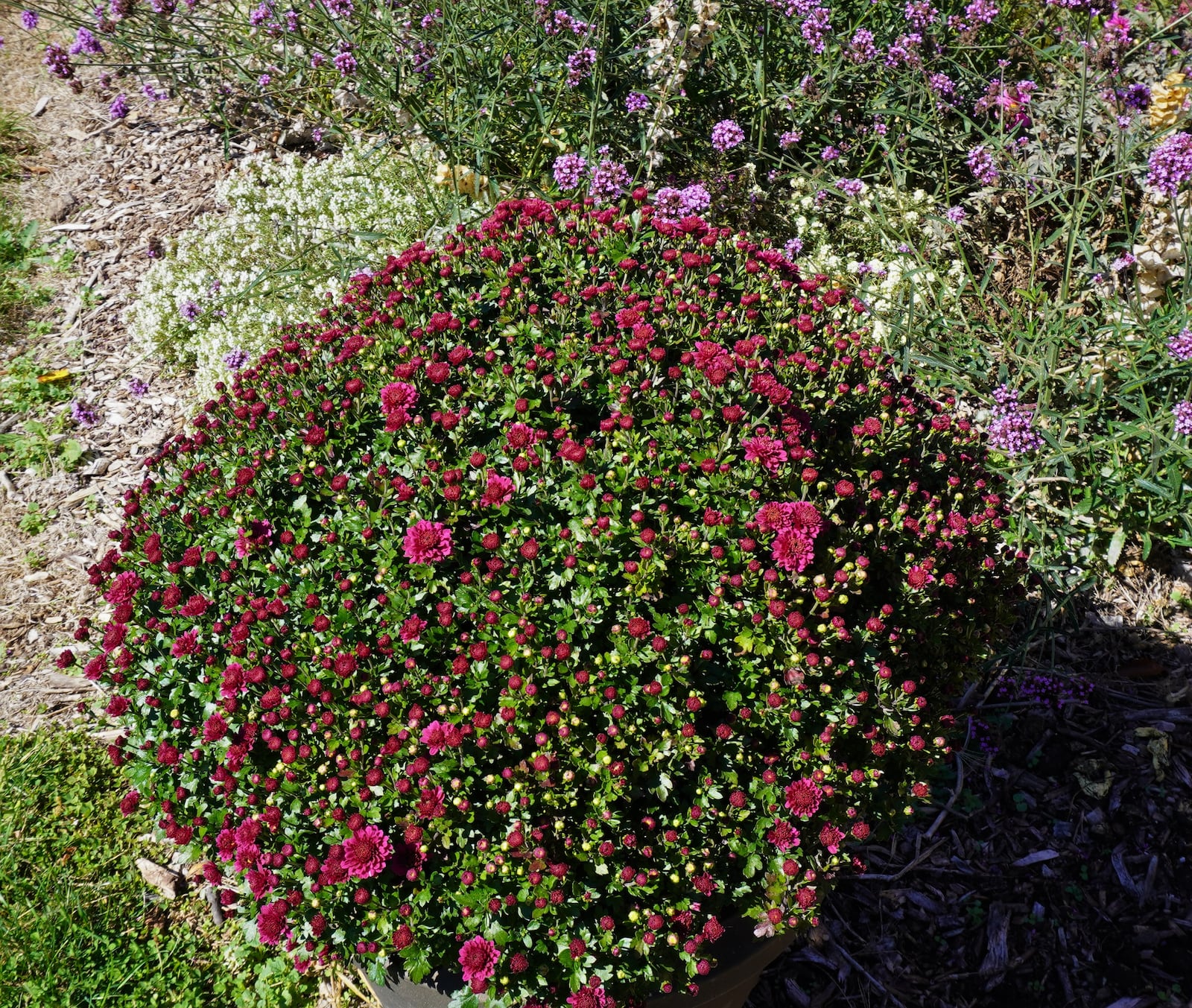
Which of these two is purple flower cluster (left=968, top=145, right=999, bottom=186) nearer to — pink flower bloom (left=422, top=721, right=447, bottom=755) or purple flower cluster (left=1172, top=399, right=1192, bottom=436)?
purple flower cluster (left=1172, top=399, right=1192, bottom=436)

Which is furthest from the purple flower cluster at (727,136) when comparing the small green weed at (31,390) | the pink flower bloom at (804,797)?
the small green weed at (31,390)

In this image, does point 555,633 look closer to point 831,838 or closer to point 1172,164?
point 831,838

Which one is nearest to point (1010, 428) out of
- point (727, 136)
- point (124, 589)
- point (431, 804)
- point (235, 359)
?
point (727, 136)

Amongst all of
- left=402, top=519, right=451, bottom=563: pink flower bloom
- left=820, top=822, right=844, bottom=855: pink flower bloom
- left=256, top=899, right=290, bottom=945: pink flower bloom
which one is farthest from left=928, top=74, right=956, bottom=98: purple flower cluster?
left=256, top=899, right=290, bottom=945: pink flower bloom

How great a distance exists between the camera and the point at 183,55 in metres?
5.78

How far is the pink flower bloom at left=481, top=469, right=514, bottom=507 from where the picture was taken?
6.81 feet

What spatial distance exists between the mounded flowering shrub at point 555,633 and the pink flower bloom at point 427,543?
1 cm

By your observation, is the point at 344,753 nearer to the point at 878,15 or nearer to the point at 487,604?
the point at 487,604

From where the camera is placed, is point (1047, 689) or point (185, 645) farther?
point (1047, 689)

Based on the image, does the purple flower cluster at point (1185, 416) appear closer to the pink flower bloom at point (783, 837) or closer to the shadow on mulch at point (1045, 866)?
the shadow on mulch at point (1045, 866)

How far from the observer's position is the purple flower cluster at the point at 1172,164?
3.06 metres

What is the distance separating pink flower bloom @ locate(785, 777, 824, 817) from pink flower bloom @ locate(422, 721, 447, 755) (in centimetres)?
77

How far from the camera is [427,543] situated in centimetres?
203

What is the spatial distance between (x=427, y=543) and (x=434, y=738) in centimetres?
44
